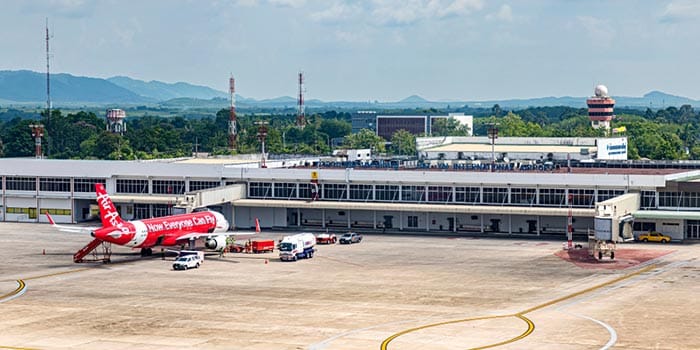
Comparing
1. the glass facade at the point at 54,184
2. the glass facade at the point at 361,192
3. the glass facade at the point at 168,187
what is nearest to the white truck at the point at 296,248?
the glass facade at the point at 361,192

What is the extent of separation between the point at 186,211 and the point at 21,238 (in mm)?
22047

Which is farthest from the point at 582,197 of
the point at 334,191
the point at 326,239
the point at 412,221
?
the point at 334,191

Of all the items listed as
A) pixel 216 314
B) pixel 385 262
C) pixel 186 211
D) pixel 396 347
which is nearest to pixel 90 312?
pixel 216 314

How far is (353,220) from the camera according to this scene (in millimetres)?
155125

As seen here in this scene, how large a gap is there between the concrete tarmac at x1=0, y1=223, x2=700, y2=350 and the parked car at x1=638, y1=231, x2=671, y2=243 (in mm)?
3743

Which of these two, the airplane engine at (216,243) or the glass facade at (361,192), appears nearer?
the airplane engine at (216,243)

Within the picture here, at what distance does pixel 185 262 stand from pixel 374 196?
44842 millimetres

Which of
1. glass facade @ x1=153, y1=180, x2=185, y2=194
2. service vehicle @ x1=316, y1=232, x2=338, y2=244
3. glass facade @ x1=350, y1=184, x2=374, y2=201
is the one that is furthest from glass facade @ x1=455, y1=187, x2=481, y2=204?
glass facade @ x1=153, y1=180, x2=185, y2=194

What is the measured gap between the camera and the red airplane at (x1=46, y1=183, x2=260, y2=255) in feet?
382

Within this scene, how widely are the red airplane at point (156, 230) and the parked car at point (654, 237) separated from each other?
4807 cm

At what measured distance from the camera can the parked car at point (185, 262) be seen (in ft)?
376

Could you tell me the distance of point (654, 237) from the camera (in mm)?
136125

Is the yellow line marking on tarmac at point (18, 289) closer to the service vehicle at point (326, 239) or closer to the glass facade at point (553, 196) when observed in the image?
Result: the service vehicle at point (326, 239)

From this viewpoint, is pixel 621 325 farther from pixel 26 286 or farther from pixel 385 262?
pixel 26 286
